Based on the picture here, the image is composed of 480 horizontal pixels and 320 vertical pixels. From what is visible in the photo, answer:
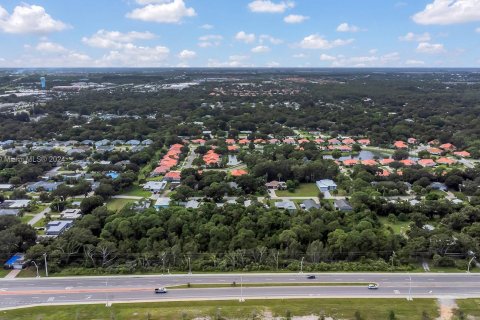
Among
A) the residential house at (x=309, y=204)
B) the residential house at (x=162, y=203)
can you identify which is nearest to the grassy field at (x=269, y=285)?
the residential house at (x=309, y=204)

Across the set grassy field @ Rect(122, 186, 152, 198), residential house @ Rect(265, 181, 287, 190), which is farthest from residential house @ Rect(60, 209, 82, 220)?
residential house @ Rect(265, 181, 287, 190)

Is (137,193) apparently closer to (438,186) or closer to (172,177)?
(172,177)

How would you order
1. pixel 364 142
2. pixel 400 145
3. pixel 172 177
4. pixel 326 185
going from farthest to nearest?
pixel 364 142
pixel 400 145
pixel 172 177
pixel 326 185

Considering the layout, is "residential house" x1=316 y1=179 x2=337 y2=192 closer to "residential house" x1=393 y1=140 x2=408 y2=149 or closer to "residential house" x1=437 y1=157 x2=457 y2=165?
"residential house" x1=437 y1=157 x2=457 y2=165

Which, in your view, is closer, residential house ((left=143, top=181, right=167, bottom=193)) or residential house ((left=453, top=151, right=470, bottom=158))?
residential house ((left=143, top=181, right=167, bottom=193))

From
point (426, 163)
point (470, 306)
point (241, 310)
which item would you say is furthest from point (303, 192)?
point (241, 310)

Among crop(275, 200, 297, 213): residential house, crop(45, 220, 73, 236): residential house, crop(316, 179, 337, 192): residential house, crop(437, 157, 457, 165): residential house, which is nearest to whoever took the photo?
crop(45, 220, 73, 236): residential house
